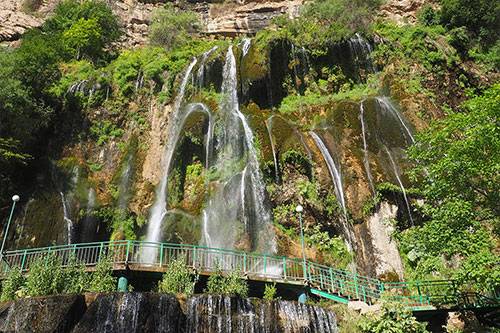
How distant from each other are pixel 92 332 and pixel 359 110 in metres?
19.1

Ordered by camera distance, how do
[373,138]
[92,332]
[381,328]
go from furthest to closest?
1. [373,138]
2. [381,328]
3. [92,332]

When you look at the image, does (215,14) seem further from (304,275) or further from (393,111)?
(304,275)

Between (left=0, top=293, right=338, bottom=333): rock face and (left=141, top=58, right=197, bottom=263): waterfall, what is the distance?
27.6 ft

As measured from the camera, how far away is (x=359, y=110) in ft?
83.2

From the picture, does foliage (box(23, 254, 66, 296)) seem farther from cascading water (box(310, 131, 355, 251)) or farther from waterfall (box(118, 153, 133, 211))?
cascading water (box(310, 131, 355, 251))

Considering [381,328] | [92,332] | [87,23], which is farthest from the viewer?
[87,23]

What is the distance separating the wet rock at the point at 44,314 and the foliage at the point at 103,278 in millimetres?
2330

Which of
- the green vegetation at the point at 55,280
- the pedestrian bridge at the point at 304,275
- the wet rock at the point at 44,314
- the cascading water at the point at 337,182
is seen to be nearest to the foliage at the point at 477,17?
the cascading water at the point at 337,182

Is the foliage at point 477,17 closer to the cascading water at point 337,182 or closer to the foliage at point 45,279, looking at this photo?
the cascading water at point 337,182

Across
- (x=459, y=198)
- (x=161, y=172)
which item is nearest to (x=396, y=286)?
(x=459, y=198)

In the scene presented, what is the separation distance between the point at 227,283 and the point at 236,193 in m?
7.22

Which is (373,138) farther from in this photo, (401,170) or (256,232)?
(256,232)

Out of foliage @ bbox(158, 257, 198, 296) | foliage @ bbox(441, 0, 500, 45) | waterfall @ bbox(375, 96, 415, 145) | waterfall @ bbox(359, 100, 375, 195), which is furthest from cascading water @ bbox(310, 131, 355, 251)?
foliage @ bbox(441, 0, 500, 45)

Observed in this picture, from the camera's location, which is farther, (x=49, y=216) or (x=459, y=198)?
(x=49, y=216)
